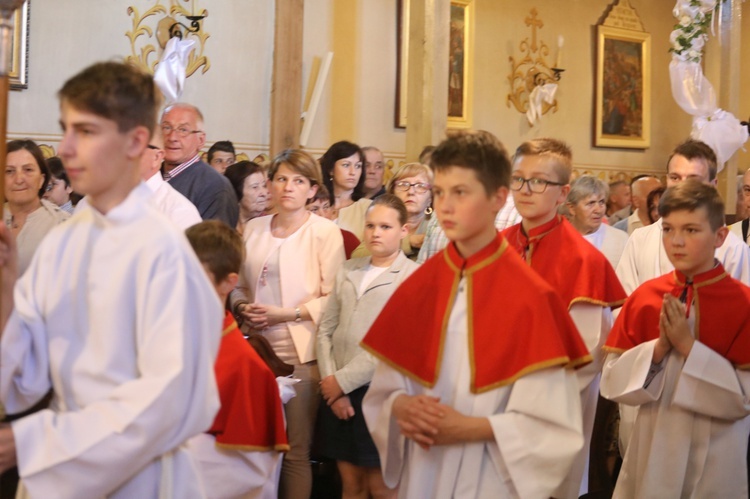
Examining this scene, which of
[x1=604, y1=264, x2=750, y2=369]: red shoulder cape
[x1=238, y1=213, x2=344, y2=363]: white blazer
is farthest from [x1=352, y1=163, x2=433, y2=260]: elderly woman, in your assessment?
[x1=604, y1=264, x2=750, y2=369]: red shoulder cape

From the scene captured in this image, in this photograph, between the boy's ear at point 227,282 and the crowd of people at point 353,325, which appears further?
the boy's ear at point 227,282

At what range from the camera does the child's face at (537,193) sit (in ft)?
12.4

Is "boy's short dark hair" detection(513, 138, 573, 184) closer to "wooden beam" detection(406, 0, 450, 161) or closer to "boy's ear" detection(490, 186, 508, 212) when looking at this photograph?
"boy's ear" detection(490, 186, 508, 212)

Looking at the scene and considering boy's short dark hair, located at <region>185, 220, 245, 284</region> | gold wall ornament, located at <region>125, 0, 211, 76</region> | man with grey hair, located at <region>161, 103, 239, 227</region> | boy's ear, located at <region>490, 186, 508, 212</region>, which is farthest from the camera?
gold wall ornament, located at <region>125, 0, 211, 76</region>

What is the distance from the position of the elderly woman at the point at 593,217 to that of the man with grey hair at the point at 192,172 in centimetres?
224

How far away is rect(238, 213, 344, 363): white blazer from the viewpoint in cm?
455

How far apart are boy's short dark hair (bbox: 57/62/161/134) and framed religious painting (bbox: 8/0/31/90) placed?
5.56 meters

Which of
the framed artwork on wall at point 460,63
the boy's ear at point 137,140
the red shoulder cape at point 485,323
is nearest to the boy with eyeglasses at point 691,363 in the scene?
the red shoulder cape at point 485,323

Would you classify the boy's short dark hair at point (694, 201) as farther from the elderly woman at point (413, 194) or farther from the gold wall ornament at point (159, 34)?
the gold wall ornament at point (159, 34)

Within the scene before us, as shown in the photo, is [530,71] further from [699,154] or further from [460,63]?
[699,154]

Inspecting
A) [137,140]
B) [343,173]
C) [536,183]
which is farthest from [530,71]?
[137,140]

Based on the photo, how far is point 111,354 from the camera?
82.3 inches

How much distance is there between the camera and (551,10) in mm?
11281

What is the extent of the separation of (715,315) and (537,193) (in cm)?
83
